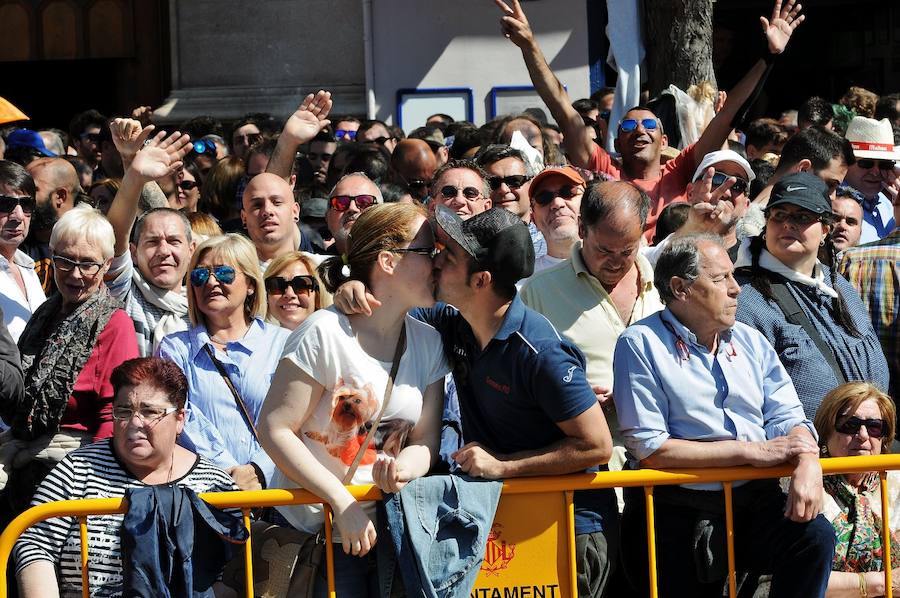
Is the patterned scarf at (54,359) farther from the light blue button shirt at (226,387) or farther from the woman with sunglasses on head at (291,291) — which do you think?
the woman with sunglasses on head at (291,291)

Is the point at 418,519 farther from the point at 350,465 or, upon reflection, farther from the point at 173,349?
the point at 173,349

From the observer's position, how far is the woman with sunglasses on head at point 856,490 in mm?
4664

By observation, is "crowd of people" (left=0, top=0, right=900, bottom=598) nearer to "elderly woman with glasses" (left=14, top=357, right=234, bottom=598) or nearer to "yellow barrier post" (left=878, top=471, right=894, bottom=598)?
"elderly woman with glasses" (left=14, top=357, right=234, bottom=598)

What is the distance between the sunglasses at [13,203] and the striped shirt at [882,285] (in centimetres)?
397

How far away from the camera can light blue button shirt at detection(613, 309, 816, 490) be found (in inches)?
177

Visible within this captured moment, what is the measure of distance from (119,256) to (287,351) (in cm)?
212

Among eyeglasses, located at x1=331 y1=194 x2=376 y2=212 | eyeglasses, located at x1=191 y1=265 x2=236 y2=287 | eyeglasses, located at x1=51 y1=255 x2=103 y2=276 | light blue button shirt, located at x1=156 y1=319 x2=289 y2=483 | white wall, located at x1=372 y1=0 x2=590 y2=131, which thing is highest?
white wall, located at x1=372 y1=0 x2=590 y2=131

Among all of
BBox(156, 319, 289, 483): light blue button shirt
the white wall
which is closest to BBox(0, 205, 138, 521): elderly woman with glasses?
BBox(156, 319, 289, 483): light blue button shirt

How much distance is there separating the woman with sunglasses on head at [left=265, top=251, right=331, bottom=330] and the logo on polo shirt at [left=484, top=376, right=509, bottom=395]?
1765 mm

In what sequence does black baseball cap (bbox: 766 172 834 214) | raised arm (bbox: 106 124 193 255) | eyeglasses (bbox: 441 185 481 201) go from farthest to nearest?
1. eyeglasses (bbox: 441 185 481 201)
2. raised arm (bbox: 106 124 193 255)
3. black baseball cap (bbox: 766 172 834 214)

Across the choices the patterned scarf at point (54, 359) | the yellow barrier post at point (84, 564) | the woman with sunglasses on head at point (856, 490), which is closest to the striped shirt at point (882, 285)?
the woman with sunglasses on head at point (856, 490)

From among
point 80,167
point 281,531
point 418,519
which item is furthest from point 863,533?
point 80,167

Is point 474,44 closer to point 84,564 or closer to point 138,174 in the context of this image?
point 138,174

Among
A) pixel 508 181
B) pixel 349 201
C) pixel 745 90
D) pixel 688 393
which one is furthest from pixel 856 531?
pixel 745 90
